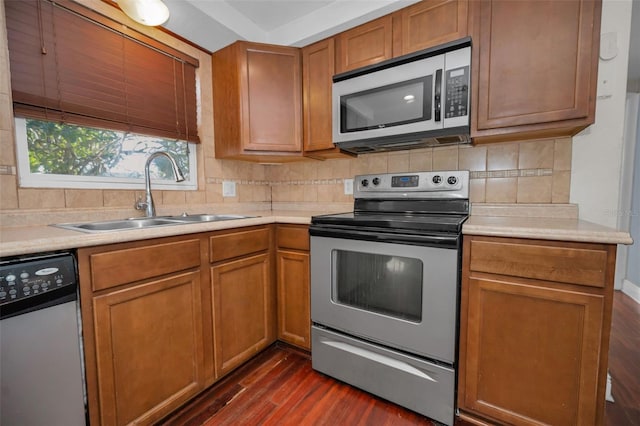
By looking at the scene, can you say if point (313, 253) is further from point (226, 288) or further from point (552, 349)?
point (552, 349)

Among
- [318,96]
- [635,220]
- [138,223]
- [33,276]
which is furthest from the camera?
[635,220]

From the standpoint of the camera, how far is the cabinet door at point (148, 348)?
1005mm

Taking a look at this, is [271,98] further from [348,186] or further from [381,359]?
[381,359]

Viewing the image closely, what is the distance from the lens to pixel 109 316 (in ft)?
3.30

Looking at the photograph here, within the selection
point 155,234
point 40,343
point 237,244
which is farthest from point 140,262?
point 237,244

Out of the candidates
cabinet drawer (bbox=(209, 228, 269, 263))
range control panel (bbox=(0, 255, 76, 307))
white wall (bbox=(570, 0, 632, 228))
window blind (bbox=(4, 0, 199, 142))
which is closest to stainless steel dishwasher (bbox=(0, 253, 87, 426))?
range control panel (bbox=(0, 255, 76, 307))

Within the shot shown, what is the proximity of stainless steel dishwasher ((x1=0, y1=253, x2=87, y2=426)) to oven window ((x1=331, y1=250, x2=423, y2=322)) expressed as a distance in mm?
1098

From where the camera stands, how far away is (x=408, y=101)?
1.48 metres

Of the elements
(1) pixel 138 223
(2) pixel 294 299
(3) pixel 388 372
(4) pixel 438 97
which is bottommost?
(3) pixel 388 372

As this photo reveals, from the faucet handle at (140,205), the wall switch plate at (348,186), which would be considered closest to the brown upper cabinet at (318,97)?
the wall switch plate at (348,186)

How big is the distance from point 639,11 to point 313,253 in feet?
9.05

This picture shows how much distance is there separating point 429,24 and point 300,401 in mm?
2095

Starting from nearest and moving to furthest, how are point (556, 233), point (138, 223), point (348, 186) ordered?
1. point (556, 233)
2. point (138, 223)
3. point (348, 186)

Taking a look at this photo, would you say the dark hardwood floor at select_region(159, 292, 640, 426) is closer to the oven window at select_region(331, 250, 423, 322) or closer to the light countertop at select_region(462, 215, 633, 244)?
the oven window at select_region(331, 250, 423, 322)
